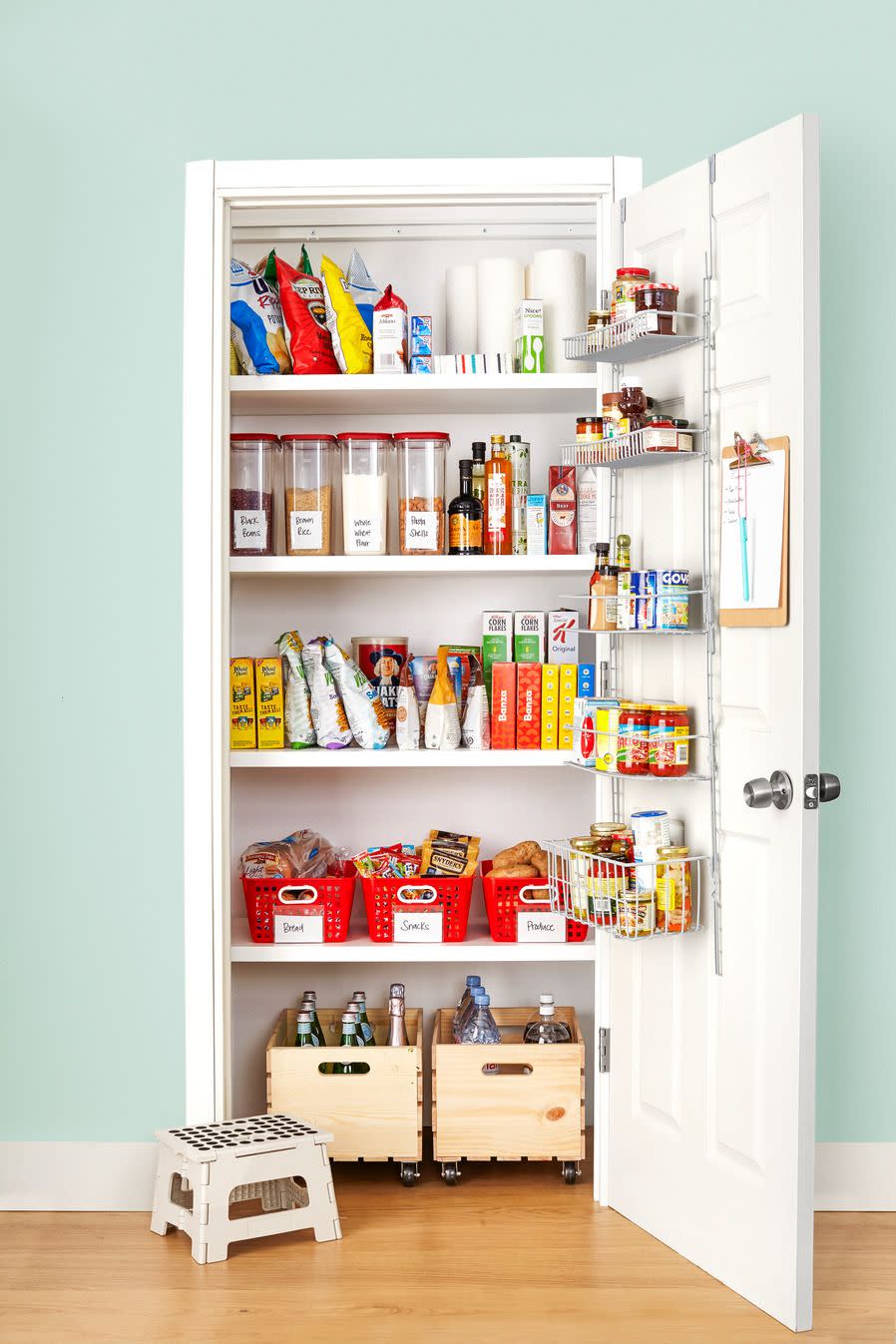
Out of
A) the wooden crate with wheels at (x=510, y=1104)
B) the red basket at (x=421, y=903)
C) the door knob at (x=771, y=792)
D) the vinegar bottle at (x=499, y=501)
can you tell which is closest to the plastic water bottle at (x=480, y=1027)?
the wooden crate with wheels at (x=510, y=1104)

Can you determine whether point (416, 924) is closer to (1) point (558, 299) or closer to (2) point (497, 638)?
(2) point (497, 638)

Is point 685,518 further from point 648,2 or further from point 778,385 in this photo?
point 648,2

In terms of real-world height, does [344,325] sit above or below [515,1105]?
above

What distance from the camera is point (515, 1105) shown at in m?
2.60

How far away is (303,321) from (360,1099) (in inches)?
66.6

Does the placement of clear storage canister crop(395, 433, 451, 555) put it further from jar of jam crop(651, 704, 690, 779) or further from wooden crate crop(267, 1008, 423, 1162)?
wooden crate crop(267, 1008, 423, 1162)

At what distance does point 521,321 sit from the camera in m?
2.62

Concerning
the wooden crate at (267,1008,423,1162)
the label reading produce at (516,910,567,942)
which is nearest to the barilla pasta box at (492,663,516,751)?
the label reading produce at (516,910,567,942)

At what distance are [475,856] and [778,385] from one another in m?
1.25

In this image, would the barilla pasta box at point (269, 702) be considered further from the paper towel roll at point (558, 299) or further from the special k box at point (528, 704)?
the paper towel roll at point (558, 299)

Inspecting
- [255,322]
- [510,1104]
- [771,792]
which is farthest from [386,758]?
[255,322]

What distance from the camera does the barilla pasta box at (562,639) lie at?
2.73m

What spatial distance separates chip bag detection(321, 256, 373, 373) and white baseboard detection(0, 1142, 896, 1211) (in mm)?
1741

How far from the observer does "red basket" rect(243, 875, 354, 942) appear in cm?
266
